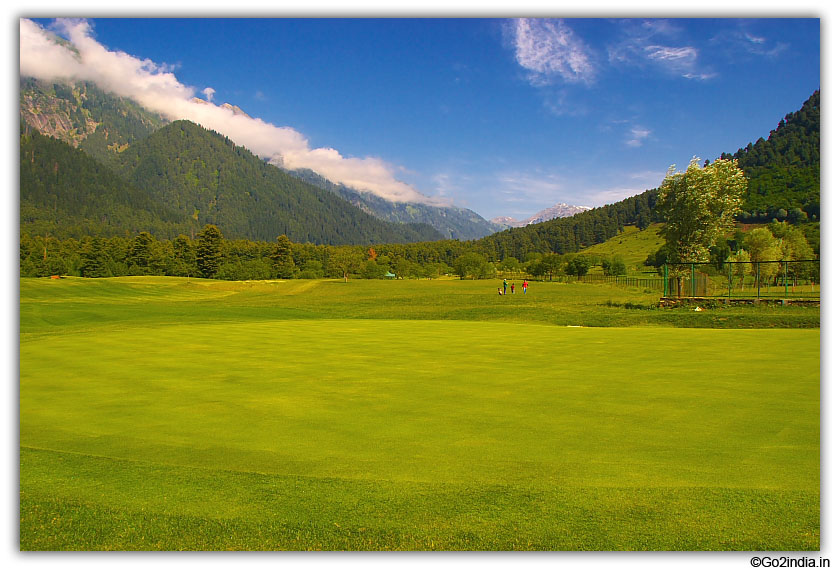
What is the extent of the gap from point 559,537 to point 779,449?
3.52m

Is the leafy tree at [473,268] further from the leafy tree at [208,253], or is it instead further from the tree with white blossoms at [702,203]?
the tree with white blossoms at [702,203]

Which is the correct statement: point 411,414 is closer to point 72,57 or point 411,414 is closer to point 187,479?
point 187,479

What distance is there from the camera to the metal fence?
117ft

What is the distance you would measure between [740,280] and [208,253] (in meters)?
105

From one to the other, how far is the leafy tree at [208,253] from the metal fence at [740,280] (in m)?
99.7

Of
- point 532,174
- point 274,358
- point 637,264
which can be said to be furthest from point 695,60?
point 637,264

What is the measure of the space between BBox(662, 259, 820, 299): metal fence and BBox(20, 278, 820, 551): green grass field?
26.7 metres

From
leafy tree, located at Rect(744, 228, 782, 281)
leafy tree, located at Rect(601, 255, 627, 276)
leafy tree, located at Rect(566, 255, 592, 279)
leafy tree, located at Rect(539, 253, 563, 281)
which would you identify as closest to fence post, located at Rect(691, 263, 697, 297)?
leafy tree, located at Rect(744, 228, 782, 281)

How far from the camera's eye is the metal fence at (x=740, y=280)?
117ft

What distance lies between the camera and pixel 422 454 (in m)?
6.11

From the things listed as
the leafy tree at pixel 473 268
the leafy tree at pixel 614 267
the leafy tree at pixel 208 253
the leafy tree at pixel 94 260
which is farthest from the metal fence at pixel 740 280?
the leafy tree at pixel 473 268

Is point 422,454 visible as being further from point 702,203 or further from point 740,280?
point 702,203

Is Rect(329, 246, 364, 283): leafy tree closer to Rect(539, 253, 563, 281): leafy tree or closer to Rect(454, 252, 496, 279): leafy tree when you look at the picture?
Rect(454, 252, 496, 279): leafy tree

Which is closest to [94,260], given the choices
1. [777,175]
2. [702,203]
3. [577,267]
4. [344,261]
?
[344,261]
